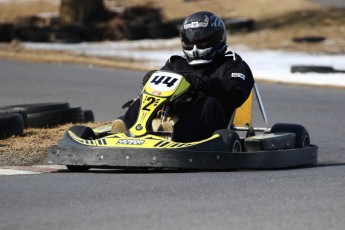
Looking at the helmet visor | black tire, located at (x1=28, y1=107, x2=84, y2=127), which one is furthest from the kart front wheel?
black tire, located at (x1=28, y1=107, x2=84, y2=127)

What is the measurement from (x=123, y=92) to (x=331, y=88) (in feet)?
9.46

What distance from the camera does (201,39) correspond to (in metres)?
8.73

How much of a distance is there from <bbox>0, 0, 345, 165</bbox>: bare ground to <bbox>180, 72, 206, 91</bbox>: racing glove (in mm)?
2139

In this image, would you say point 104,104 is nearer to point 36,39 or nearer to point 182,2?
point 36,39

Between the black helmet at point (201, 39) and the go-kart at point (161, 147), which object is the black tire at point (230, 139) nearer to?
the go-kart at point (161, 147)

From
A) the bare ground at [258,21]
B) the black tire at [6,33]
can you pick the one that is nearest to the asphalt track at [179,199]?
the bare ground at [258,21]

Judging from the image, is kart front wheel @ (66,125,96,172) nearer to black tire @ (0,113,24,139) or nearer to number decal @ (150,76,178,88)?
number decal @ (150,76,178,88)

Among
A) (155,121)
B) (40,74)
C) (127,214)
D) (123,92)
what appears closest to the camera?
(127,214)

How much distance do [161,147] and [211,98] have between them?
0.71 m

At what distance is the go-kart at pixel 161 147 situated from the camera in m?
7.58

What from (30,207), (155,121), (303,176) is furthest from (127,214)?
(155,121)

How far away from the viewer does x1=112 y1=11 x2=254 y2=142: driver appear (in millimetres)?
8016

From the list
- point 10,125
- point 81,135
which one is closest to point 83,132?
point 81,135

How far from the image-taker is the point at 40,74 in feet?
56.3
